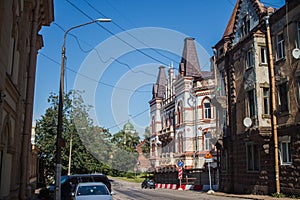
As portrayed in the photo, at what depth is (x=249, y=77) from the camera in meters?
26.0

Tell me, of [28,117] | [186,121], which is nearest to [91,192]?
[28,117]

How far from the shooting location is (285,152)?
22219 millimetres

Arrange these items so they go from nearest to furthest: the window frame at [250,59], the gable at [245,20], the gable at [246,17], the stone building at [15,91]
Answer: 1. the stone building at [15,91]
2. the window frame at [250,59]
3. the gable at [246,17]
4. the gable at [245,20]

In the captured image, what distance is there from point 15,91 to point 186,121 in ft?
111

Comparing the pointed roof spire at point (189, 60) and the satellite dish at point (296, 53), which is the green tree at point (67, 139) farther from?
the satellite dish at point (296, 53)

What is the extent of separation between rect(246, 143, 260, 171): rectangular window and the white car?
13792 mm

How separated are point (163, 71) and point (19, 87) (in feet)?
158

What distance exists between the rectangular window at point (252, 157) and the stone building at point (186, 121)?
12294mm

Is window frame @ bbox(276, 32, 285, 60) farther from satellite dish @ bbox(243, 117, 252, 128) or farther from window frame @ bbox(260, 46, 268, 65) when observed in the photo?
satellite dish @ bbox(243, 117, 252, 128)

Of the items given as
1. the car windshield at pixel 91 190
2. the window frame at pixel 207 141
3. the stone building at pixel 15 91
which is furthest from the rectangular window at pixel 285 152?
the window frame at pixel 207 141

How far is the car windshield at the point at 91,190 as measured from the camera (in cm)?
1489

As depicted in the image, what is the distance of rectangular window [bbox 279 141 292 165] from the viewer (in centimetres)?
2181

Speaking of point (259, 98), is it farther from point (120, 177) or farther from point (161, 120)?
point (120, 177)

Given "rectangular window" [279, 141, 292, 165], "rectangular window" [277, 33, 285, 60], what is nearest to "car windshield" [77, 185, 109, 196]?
"rectangular window" [279, 141, 292, 165]
